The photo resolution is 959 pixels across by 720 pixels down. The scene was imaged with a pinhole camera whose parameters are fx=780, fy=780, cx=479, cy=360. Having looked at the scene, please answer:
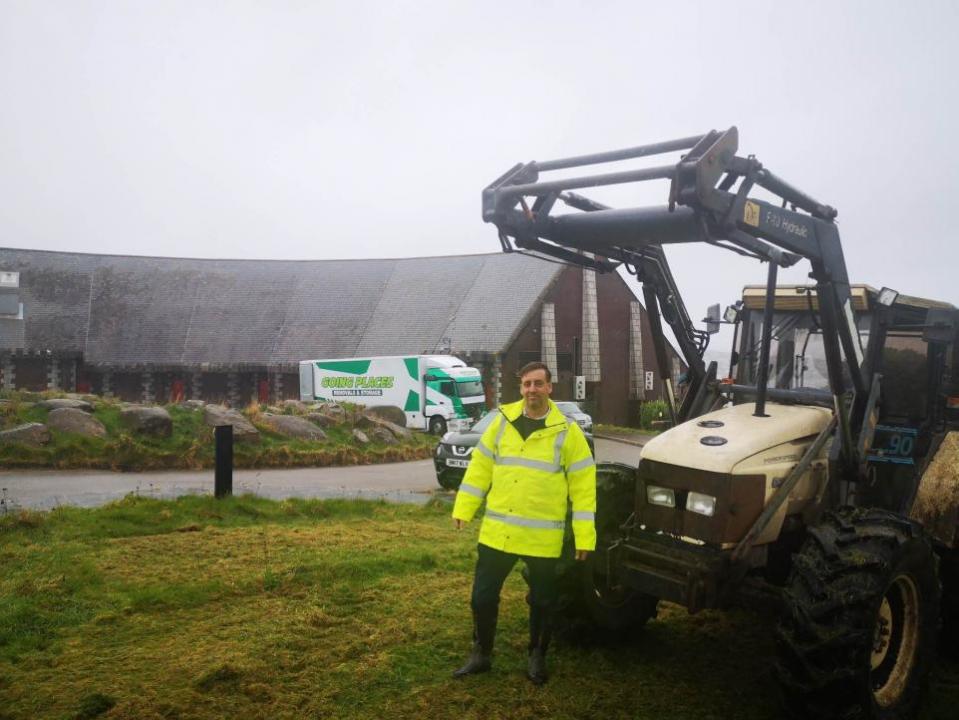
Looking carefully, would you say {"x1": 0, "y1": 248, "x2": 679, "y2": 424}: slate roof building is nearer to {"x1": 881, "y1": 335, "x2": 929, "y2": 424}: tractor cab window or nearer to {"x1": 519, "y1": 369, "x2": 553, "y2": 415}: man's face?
{"x1": 881, "y1": 335, "x2": 929, "y2": 424}: tractor cab window

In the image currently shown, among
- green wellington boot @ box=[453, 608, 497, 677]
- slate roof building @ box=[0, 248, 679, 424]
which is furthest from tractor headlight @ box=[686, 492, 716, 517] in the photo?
slate roof building @ box=[0, 248, 679, 424]

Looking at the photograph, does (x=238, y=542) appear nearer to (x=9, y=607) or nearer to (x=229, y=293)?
(x=9, y=607)

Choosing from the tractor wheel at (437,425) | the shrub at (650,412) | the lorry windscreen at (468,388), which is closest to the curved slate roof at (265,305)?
Answer: the lorry windscreen at (468,388)

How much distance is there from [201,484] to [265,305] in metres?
31.3

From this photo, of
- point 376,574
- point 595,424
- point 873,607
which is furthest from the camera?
point 595,424

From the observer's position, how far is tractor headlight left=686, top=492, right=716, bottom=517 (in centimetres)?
475

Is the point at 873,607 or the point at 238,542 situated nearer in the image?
the point at 873,607

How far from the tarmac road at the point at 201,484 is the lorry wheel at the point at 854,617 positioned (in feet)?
30.6

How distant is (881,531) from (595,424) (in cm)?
3625

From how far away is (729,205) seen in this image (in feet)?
15.0

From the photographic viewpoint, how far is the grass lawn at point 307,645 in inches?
187

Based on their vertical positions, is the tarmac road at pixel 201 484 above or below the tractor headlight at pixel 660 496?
below

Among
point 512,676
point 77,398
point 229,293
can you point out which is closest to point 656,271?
point 512,676

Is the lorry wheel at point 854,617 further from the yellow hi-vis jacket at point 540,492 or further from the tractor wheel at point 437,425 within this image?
the tractor wheel at point 437,425
